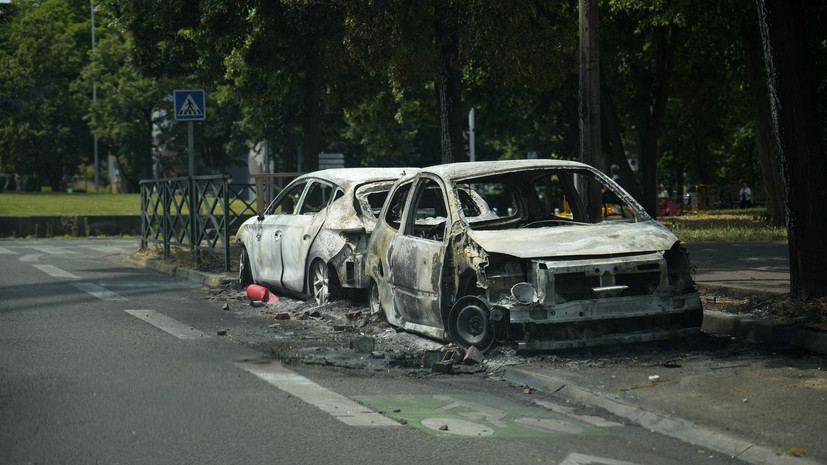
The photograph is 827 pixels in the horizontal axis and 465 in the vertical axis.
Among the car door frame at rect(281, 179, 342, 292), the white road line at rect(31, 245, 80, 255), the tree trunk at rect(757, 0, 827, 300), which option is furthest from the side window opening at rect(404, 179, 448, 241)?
the white road line at rect(31, 245, 80, 255)

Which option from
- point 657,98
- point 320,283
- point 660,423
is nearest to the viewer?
point 660,423

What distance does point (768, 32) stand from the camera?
929 centimetres

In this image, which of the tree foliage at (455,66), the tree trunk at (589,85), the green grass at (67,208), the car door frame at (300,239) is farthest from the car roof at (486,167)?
the green grass at (67,208)

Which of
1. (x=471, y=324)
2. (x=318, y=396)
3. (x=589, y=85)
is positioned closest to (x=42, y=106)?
(x=589, y=85)

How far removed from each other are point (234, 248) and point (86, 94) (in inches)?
1867

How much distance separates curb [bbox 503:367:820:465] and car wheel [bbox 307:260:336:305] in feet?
13.0

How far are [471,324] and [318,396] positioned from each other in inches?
75.4

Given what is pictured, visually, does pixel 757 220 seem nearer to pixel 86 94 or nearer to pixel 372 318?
pixel 372 318

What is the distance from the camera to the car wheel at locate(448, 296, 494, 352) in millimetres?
8023

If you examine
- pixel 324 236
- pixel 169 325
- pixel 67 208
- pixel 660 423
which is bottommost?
pixel 660 423

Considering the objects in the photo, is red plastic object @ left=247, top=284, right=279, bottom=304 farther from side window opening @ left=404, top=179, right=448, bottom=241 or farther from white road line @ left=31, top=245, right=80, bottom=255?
white road line @ left=31, top=245, right=80, bottom=255

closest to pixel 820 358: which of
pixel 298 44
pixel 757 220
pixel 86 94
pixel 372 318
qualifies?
pixel 372 318

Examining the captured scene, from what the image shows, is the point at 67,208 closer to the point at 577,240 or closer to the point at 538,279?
the point at 577,240

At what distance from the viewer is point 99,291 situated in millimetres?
13820
